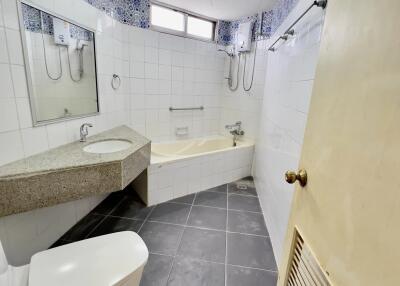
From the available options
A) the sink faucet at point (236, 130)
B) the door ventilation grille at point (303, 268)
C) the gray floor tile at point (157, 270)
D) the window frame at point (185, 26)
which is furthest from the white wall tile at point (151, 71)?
the door ventilation grille at point (303, 268)

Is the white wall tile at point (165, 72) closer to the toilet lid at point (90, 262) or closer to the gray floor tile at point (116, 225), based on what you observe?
the gray floor tile at point (116, 225)

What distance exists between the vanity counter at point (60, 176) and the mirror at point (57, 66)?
0.31 metres

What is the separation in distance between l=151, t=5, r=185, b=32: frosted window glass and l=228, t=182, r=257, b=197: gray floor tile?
2287 mm

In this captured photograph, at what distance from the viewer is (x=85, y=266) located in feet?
3.07

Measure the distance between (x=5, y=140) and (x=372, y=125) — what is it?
1.62 meters

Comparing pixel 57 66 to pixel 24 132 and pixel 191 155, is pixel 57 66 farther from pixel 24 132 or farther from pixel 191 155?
pixel 191 155

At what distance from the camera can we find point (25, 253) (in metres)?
1.42

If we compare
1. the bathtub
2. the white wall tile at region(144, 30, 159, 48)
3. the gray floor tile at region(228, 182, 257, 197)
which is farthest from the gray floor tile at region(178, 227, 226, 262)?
the white wall tile at region(144, 30, 159, 48)

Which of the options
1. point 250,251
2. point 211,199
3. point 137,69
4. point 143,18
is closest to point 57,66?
point 137,69

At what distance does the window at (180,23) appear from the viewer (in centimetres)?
273

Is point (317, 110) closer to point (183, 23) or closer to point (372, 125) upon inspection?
point (372, 125)

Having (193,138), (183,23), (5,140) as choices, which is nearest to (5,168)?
(5,140)

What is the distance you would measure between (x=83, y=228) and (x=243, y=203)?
165 centimetres

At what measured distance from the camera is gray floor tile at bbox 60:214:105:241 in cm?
175
